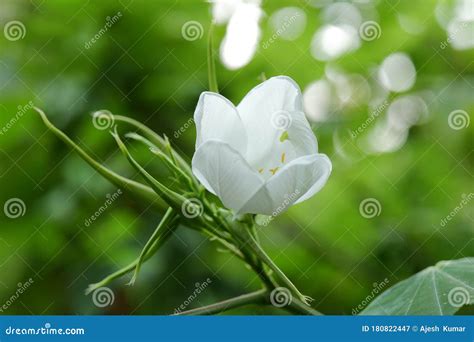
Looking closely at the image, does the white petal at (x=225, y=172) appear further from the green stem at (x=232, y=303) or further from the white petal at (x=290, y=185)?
the green stem at (x=232, y=303)

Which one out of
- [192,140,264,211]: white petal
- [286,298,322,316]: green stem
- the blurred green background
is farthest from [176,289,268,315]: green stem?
the blurred green background

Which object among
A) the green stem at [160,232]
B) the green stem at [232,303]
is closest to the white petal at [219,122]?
the green stem at [160,232]

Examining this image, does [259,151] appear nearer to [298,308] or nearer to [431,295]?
[298,308]

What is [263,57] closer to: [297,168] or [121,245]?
[121,245]

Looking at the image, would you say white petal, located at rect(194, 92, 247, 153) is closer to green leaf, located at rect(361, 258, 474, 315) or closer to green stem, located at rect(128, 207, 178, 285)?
green stem, located at rect(128, 207, 178, 285)

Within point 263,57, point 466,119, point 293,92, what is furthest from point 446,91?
point 293,92

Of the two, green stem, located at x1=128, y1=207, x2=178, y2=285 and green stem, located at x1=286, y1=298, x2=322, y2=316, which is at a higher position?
green stem, located at x1=128, y1=207, x2=178, y2=285
